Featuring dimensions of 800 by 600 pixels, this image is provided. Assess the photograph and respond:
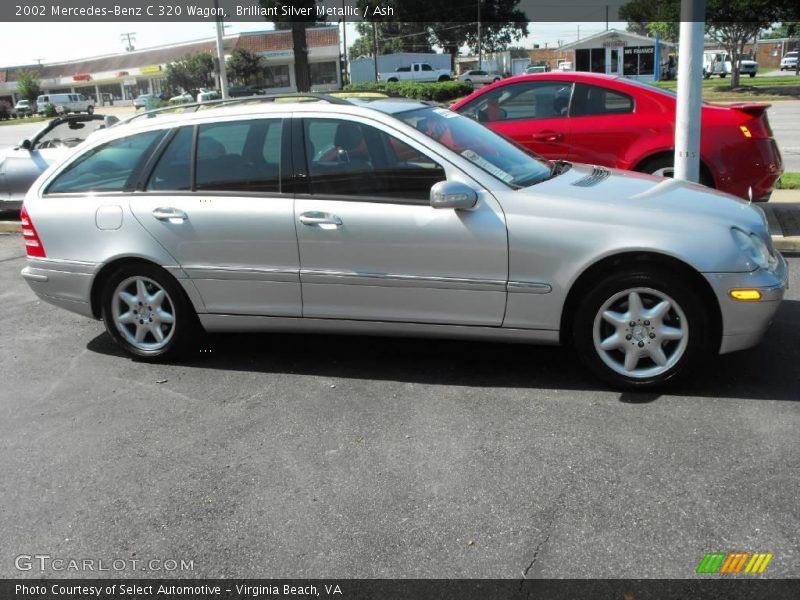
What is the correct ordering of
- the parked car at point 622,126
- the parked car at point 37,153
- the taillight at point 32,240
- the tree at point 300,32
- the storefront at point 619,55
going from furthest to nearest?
the storefront at point 619,55, the tree at point 300,32, the parked car at point 37,153, the parked car at point 622,126, the taillight at point 32,240

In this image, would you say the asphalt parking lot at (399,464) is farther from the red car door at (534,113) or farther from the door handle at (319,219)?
the red car door at (534,113)

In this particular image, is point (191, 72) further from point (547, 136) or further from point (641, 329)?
point (641, 329)

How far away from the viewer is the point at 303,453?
3.84m

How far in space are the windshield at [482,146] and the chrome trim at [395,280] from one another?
624 mm

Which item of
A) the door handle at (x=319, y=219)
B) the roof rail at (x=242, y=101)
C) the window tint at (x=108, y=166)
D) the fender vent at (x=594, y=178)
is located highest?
the roof rail at (x=242, y=101)

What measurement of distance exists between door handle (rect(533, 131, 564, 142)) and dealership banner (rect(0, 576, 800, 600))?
575 centimetres

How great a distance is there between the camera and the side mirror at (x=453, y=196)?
13.9 feet

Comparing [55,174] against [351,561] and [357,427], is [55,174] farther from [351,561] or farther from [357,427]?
[351,561]

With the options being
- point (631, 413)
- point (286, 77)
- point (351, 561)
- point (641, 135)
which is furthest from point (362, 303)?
point (286, 77)

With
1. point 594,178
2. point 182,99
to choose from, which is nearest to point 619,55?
point 182,99

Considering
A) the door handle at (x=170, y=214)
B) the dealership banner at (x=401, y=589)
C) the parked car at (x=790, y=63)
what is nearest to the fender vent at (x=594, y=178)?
the door handle at (x=170, y=214)

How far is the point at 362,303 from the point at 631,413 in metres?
1.65

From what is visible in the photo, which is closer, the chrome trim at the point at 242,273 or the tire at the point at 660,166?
the chrome trim at the point at 242,273

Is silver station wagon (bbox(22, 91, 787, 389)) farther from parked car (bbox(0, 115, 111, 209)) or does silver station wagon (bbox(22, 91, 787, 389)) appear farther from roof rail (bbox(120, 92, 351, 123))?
parked car (bbox(0, 115, 111, 209))
